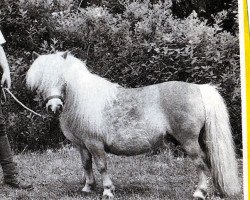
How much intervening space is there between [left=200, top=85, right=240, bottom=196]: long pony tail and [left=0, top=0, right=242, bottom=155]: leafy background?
0.93 m

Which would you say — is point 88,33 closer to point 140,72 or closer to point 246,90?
point 140,72

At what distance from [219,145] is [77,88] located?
3.96 feet

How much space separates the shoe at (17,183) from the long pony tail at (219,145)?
1.60 m

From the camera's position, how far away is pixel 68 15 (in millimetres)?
5711

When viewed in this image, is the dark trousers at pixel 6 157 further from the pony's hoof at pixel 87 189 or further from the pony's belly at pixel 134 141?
the pony's belly at pixel 134 141

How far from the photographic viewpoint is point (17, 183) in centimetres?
404

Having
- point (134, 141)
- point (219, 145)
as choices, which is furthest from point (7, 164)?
point (219, 145)

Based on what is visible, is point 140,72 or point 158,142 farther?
point 140,72

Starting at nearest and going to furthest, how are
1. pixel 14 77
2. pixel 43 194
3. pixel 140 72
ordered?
pixel 43 194, pixel 140 72, pixel 14 77

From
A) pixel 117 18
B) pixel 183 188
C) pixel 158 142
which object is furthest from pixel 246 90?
pixel 117 18

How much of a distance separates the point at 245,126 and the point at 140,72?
2053 mm

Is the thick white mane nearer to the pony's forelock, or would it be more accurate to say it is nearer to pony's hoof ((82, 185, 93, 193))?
the pony's forelock

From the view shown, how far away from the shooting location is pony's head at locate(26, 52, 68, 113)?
3.54 m

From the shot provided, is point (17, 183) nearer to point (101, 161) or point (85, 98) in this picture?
point (101, 161)
